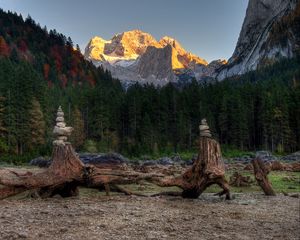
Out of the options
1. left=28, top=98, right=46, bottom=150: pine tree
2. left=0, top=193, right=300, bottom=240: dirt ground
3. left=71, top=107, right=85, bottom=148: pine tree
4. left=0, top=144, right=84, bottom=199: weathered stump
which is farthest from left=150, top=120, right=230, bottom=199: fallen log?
left=71, top=107, right=85, bottom=148: pine tree

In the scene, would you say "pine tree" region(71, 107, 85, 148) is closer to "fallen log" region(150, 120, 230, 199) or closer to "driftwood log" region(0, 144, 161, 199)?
"fallen log" region(150, 120, 230, 199)

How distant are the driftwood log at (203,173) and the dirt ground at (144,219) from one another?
A: 2.34ft

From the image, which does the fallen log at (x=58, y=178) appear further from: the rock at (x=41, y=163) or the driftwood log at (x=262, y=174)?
the rock at (x=41, y=163)

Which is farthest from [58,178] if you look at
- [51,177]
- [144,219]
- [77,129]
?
[77,129]

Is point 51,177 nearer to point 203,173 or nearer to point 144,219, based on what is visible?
point 144,219

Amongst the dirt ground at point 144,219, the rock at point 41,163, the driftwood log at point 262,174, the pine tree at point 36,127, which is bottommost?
the dirt ground at point 144,219

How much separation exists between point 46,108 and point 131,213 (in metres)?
67.3

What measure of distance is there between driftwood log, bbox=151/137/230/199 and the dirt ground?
2.34 ft

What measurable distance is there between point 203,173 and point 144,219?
5504mm

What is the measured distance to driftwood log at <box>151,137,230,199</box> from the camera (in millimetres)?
18969

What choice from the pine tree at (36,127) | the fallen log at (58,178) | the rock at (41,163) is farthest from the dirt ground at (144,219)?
the pine tree at (36,127)

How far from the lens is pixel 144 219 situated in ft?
47.3

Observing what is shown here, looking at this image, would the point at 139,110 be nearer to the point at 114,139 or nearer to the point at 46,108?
the point at 114,139

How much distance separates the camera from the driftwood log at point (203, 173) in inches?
747
